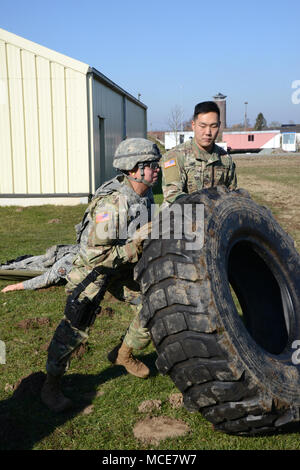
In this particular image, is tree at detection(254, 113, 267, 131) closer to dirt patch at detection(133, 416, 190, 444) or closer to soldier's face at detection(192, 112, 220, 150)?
soldier's face at detection(192, 112, 220, 150)

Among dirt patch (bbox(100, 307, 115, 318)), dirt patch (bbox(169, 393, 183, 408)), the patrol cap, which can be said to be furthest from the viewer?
dirt patch (bbox(100, 307, 115, 318))


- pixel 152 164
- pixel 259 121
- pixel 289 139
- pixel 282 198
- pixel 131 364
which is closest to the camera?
pixel 152 164

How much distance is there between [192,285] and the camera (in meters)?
2.64

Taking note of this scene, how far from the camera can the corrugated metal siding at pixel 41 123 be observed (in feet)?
42.2

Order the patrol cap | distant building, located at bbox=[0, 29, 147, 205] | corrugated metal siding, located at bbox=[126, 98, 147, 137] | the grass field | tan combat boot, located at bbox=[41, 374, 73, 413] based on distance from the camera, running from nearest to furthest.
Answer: the grass field → tan combat boot, located at bbox=[41, 374, 73, 413] → the patrol cap → distant building, located at bbox=[0, 29, 147, 205] → corrugated metal siding, located at bbox=[126, 98, 147, 137]

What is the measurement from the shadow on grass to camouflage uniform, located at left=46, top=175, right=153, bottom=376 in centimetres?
29

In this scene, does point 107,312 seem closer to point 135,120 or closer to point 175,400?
point 175,400

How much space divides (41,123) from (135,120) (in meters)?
13.6

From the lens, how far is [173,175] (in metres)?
4.43

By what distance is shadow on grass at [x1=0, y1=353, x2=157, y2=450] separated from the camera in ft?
9.68

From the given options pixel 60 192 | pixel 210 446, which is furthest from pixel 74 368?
pixel 60 192

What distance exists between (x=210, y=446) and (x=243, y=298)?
1321 mm

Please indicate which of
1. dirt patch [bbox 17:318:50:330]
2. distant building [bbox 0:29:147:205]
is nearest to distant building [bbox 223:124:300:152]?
distant building [bbox 0:29:147:205]

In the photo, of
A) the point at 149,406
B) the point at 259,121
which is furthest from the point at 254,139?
the point at 149,406
